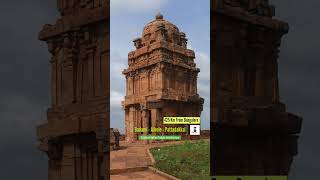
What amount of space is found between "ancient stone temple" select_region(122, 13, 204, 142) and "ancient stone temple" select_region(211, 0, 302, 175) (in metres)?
0.63

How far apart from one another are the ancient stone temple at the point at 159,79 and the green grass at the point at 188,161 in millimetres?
741

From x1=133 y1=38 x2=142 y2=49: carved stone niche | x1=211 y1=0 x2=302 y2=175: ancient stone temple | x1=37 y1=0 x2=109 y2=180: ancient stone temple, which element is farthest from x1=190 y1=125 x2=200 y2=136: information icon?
x1=133 y1=38 x2=142 y2=49: carved stone niche

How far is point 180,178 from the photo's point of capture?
1505cm

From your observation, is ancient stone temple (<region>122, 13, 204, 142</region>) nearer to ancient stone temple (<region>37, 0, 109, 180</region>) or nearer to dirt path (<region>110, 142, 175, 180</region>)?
dirt path (<region>110, 142, 175, 180</region>)

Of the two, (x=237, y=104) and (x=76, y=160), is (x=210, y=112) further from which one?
(x=76, y=160)

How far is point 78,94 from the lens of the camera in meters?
16.4

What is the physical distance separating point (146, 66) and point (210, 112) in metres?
2.13

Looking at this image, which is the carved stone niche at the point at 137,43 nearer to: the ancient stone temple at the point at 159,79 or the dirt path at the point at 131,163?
the ancient stone temple at the point at 159,79

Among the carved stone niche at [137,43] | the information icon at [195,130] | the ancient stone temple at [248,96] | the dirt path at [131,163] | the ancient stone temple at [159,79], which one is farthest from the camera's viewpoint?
the carved stone niche at [137,43]

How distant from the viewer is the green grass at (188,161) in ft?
49.4

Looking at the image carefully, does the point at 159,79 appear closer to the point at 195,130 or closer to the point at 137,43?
the point at 137,43

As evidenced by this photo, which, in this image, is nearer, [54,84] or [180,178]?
[180,178]

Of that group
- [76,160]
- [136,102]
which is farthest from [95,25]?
[76,160]

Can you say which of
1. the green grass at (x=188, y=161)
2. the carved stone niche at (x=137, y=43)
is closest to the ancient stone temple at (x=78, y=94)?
the carved stone niche at (x=137, y=43)
